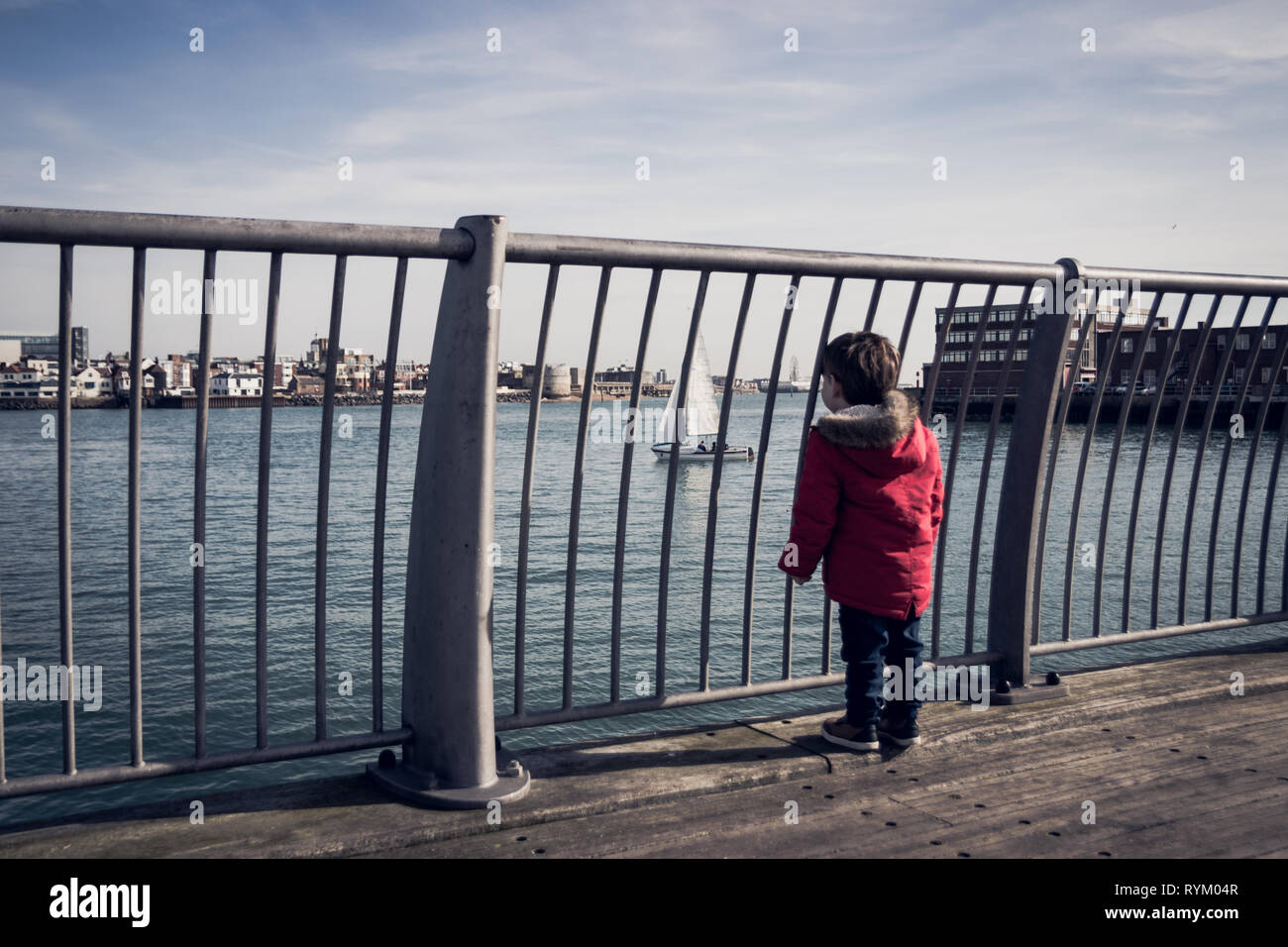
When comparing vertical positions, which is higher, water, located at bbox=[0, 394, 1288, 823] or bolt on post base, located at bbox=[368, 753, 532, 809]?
bolt on post base, located at bbox=[368, 753, 532, 809]

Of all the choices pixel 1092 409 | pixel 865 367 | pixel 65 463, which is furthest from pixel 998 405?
pixel 65 463

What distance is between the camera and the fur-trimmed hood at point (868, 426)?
11.3 feet

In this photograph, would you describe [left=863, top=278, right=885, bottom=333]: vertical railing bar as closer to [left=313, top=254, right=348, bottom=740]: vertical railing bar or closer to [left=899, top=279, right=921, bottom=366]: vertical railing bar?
[left=899, top=279, right=921, bottom=366]: vertical railing bar

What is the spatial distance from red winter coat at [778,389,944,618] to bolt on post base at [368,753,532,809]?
3.61ft

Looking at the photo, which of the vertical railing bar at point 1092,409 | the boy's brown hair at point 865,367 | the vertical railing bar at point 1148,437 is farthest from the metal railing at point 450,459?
the vertical railing bar at point 1148,437

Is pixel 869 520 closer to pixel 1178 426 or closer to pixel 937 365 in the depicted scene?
pixel 937 365

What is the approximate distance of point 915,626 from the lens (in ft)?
12.4

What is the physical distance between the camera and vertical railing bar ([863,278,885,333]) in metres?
3.91

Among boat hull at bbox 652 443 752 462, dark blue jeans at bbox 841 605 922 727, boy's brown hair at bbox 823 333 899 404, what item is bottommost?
boat hull at bbox 652 443 752 462

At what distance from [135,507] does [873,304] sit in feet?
8.47

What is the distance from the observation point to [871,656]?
147 inches

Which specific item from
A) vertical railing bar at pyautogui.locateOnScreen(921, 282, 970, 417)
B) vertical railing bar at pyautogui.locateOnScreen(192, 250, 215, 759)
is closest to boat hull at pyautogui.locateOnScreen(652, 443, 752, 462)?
vertical railing bar at pyautogui.locateOnScreen(921, 282, 970, 417)
